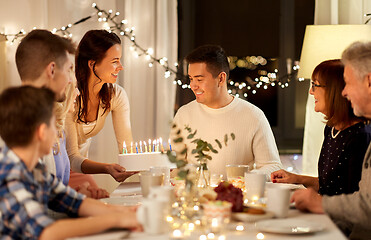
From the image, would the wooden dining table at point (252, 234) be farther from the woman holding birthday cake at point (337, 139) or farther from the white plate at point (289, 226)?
the woman holding birthday cake at point (337, 139)

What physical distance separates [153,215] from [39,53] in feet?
3.40

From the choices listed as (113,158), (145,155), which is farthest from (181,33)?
(145,155)

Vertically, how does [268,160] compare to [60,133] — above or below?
below

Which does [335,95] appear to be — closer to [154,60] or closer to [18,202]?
[18,202]

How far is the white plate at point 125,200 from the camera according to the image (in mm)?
2178

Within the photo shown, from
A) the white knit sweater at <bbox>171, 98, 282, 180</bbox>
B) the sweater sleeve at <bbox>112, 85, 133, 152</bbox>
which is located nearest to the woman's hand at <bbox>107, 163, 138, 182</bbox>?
the white knit sweater at <bbox>171, 98, 282, 180</bbox>

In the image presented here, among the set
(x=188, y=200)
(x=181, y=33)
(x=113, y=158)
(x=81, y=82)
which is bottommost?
(x=113, y=158)

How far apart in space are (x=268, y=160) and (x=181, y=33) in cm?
188

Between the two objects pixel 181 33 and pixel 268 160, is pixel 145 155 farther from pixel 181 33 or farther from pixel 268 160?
pixel 181 33

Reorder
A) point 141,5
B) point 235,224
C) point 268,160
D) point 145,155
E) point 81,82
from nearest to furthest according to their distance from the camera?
point 235,224
point 145,155
point 268,160
point 81,82
point 141,5

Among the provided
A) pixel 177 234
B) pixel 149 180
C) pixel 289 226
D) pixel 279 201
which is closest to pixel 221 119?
pixel 149 180

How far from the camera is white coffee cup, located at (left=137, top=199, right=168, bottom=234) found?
1.62 meters

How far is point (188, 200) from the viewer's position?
6.47 feet

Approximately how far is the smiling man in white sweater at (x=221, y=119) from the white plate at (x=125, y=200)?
968 millimetres
